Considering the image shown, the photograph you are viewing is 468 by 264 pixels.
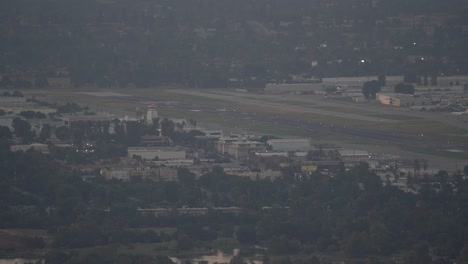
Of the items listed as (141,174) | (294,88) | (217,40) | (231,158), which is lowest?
(294,88)

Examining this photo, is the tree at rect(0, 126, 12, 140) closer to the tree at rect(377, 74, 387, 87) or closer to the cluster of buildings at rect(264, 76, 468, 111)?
the cluster of buildings at rect(264, 76, 468, 111)

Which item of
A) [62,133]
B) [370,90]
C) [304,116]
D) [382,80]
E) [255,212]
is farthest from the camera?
[382,80]

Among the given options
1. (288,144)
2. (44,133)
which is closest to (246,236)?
(288,144)

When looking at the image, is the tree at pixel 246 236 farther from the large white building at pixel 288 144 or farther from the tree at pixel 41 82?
the tree at pixel 41 82

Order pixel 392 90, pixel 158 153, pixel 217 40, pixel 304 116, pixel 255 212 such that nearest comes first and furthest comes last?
pixel 255 212
pixel 158 153
pixel 304 116
pixel 392 90
pixel 217 40

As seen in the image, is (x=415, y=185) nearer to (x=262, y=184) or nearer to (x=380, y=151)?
(x=262, y=184)

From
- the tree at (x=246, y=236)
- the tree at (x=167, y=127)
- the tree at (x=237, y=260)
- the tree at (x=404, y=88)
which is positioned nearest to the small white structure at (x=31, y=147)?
the tree at (x=167, y=127)

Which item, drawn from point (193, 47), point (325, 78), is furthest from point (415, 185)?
point (193, 47)

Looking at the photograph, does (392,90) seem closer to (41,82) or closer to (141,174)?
(41,82)

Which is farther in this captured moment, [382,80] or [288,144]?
[382,80]
